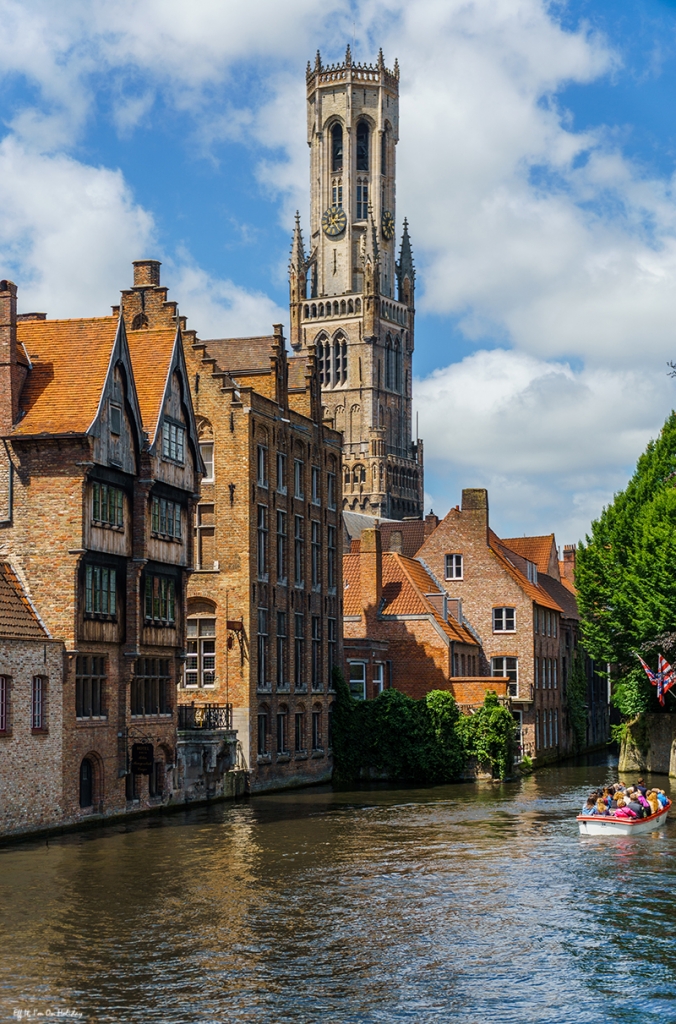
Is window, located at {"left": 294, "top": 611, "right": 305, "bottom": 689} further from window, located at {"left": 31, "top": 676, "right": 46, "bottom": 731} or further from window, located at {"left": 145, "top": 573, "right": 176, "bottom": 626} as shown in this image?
window, located at {"left": 31, "top": 676, "right": 46, "bottom": 731}

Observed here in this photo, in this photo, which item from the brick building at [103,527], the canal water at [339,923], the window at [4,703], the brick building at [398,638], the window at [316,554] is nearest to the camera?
the canal water at [339,923]

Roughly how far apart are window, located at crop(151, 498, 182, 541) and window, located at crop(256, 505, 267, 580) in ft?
24.5

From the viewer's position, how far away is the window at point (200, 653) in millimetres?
55875

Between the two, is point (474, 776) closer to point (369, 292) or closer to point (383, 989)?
point (383, 989)

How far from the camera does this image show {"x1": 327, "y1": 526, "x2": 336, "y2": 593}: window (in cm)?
6462

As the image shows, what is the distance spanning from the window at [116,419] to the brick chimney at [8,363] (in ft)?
9.35

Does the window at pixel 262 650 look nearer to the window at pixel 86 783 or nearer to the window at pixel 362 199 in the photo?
the window at pixel 86 783

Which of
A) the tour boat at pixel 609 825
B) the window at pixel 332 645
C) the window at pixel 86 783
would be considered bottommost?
the tour boat at pixel 609 825

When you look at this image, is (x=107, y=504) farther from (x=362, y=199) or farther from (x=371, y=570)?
(x=362, y=199)

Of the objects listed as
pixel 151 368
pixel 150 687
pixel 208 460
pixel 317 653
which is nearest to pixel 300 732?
pixel 317 653

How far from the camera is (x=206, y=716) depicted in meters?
54.0

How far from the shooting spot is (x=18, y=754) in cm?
3941

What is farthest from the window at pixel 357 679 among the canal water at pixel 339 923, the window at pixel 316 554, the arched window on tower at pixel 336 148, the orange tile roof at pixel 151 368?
the arched window on tower at pixel 336 148

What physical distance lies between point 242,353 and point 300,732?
52.1 ft
